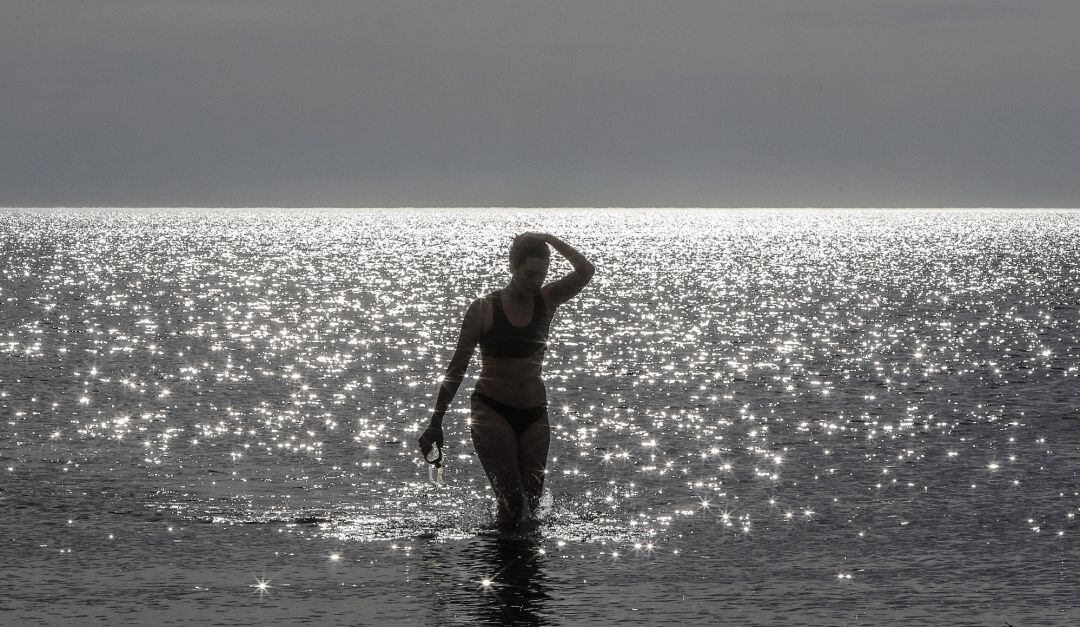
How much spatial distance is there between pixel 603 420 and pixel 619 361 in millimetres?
12021

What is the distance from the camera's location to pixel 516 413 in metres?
9.55

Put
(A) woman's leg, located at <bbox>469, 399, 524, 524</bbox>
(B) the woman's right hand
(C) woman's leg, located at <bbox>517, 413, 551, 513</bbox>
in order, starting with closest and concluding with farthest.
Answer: (B) the woman's right hand → (A) woman's leg, located at <bbox>469, 399, 524, 524</bbox> → (C) woman's leg, located at <bbox>517, 413, 551, 513</bbox>

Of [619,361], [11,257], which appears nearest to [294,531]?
[619,361]

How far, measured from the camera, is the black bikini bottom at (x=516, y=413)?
9.50 meters

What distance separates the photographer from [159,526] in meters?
11.1

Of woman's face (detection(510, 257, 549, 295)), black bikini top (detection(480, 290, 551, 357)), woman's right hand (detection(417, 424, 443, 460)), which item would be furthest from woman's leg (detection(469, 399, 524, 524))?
woman's face (detection(510, 257, 549, 295))

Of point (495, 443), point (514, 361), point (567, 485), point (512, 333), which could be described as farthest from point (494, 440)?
point (567, 485)

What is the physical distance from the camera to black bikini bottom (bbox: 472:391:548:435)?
9.50 metres

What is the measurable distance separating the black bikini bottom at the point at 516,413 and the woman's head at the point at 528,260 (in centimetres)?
91

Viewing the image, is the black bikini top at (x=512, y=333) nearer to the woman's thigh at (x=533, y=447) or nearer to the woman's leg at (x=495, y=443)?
the woman's leg at (x=495, y=443)

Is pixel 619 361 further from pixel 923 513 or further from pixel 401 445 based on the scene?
pixel 923 513

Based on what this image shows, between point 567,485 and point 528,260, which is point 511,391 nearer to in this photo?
point 528,260

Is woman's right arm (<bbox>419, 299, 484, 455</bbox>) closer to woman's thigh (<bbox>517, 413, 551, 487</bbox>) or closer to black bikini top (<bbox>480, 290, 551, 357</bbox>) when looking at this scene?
black bikini top (<bbox>480, 290, 551, 357</bbox>)

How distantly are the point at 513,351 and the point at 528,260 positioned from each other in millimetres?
754
